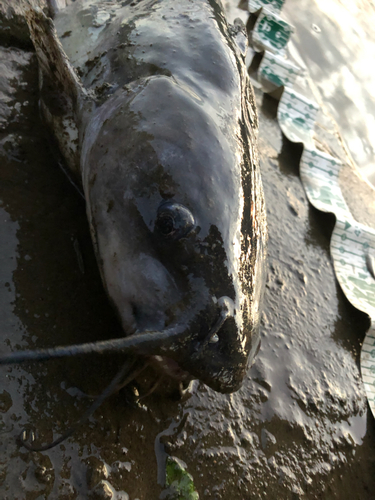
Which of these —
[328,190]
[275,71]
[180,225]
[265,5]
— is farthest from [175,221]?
[265,5]

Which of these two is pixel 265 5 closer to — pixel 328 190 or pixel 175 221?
pixel 328 190

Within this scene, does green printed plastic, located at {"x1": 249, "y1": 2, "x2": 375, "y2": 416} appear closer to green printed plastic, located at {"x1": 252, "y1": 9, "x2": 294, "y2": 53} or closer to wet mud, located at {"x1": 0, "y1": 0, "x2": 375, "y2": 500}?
green printed plastic, located at {"x1": 252, "y1": 9, "x2": 294, "y2": 53}

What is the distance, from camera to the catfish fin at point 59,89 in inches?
70.7

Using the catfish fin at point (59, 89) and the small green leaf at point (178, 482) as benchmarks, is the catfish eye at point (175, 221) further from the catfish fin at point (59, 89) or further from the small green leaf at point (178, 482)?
the small green leaf at point (178, 482)

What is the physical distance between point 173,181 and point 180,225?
175mm

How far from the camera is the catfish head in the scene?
52.5 inches

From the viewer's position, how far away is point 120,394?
1627mm

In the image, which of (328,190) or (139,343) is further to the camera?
(328,190)

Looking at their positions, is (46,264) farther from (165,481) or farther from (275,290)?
(275,290)

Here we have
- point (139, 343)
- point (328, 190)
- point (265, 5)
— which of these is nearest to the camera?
point (139, 343)

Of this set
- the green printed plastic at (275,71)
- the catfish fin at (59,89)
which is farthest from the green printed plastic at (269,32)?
the catfish fin at (59,89)

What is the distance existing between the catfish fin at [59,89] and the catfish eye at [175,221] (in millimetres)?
714

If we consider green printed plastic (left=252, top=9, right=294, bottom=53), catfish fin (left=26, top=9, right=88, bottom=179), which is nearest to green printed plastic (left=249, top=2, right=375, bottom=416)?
green printed plastic (left=252, top=9, right=294, bottom=53)

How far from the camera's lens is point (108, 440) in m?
1.53
